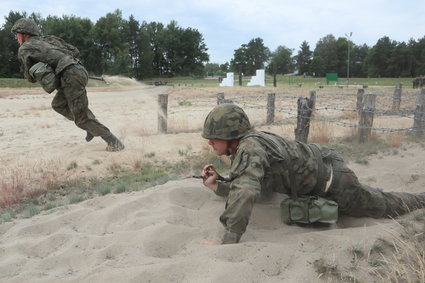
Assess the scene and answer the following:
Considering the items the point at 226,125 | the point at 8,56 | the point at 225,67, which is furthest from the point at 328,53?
the point at 226,125

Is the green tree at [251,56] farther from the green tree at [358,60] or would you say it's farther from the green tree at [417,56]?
the green tree at [417,56]

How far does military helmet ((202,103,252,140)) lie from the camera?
319 centimetres

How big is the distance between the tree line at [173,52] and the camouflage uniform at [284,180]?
45381 millimetres

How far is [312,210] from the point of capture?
328 cm

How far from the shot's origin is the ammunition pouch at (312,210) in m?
3.27

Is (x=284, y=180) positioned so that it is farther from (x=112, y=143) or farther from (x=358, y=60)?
(x=358, y=60)

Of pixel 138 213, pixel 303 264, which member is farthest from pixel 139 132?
pixel 303 264

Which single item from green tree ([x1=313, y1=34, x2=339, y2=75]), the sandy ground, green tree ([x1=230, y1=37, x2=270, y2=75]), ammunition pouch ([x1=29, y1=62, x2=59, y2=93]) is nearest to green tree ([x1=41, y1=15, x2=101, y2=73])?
green tree ([x1=230, y1=37, x2=270, y2=75])

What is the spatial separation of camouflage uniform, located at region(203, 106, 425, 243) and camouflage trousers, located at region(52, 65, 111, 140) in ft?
12.2

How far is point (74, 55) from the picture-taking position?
6816 millimetres

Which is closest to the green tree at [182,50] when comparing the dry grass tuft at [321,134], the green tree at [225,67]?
the green tree at [225,67]

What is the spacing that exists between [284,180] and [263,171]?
1.50 feet

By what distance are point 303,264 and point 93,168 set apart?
439cm

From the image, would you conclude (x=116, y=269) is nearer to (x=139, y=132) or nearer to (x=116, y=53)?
(x=139, y=132)
